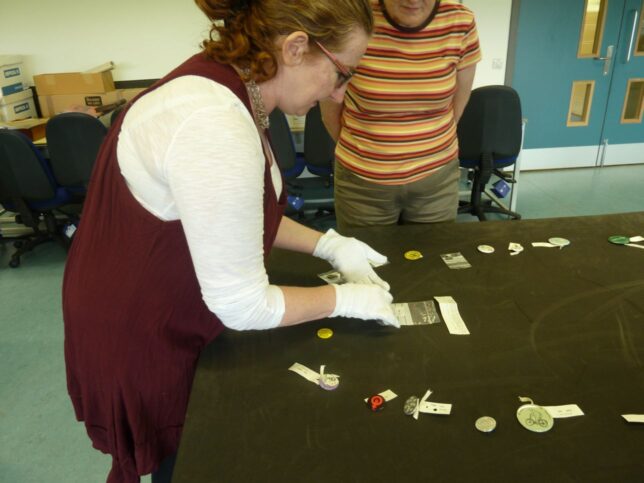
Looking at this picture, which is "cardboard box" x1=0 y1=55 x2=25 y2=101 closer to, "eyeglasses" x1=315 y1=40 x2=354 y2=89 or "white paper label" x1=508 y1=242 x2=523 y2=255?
"eyeglasses" x1=315 y1=40 x2=354 y2=89

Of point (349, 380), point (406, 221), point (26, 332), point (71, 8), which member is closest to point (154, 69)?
point (71, 8)

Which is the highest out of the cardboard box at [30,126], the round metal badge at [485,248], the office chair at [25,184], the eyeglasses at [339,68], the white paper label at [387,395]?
the eyeglasses at [339,68]

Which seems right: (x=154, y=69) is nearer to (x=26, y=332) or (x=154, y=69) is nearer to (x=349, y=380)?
(x=26, y=332)

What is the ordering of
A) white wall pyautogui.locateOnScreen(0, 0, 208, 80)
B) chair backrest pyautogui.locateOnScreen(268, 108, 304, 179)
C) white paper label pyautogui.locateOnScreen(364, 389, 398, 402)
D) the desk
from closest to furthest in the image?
the desk
white paper label pyautogui.locateOnScreen(364, 389, 398, 402)
chair backrest pyautogui.locateOnScreen(268, 108, 304, 179)
white wall pyautogui.locateOnScreen(0, 0, 208, 80)

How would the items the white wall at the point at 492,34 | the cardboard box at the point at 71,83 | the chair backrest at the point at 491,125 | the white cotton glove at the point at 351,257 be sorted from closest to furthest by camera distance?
the white cotton glove at the point at 351,257, the chair backrest at the point at 491,125, the cardboard box at the point at 71,83, the white wall at the point at 492,34

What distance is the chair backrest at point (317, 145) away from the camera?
306cm

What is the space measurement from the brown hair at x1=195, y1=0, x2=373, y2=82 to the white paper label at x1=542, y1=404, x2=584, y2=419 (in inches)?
25.2

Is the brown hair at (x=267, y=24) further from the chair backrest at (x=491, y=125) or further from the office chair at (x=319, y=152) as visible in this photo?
the chair backrest at (x=491, y=125)

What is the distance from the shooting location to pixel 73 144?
9.20ft

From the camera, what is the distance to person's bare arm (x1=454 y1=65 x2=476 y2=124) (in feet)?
5.02

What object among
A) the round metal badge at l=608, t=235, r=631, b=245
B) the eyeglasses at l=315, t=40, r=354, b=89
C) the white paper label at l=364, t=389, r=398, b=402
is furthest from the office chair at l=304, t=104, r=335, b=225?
the white paper label at l=364, t=389, r=398, b=402

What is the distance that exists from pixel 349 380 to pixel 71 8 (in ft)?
12.9

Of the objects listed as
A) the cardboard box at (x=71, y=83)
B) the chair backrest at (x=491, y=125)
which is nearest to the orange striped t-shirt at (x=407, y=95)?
the chair backrest at (x=491, y=125)

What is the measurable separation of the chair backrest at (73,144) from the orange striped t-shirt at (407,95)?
6.20 ft
